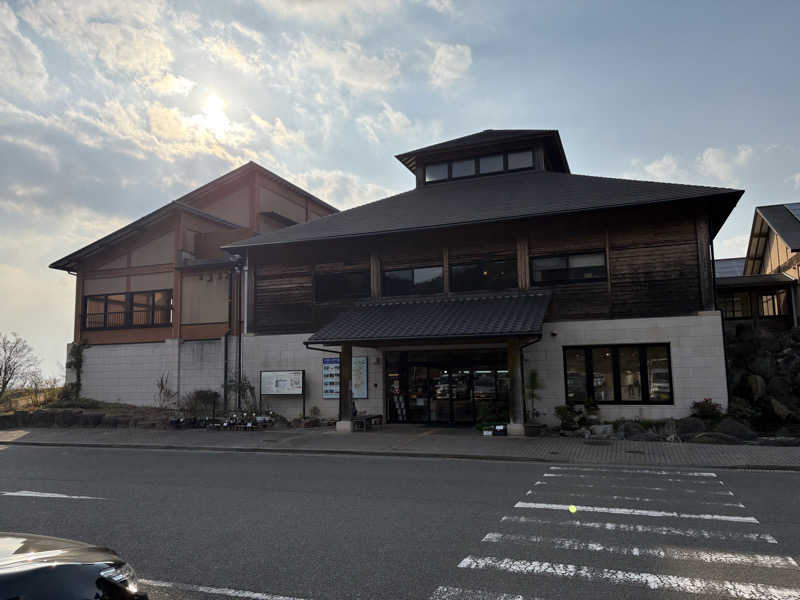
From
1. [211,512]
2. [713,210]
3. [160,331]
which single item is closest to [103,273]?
[160,331]

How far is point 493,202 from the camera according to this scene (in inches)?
805

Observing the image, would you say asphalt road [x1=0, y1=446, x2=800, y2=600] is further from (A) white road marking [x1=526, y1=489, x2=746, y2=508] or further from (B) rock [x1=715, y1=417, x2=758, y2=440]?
(B) rock [x1=715, y1=417, x2=758, y2=440]

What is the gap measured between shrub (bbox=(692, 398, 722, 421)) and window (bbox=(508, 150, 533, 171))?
37.0 ft

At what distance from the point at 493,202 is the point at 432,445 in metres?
9.39

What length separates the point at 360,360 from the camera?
67.7ft

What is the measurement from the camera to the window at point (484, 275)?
1939 centimetres

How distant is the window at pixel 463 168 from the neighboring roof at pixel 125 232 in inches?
465

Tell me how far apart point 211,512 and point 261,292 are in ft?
50.3

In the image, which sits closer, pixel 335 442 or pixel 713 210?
pixel 335 442

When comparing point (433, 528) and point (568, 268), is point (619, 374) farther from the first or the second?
point (433, 528)

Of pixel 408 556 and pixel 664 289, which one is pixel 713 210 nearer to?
pixel 664 289

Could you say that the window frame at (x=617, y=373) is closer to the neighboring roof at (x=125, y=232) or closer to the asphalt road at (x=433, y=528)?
the asphalt road at (x=433, y=528)

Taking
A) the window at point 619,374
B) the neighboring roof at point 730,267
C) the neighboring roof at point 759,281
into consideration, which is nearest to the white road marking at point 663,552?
the window at point 619,374

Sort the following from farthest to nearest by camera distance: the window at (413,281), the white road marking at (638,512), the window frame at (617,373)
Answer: the window at (413,281)
the window frame at (617,373)
the white road marking at (638,512)
